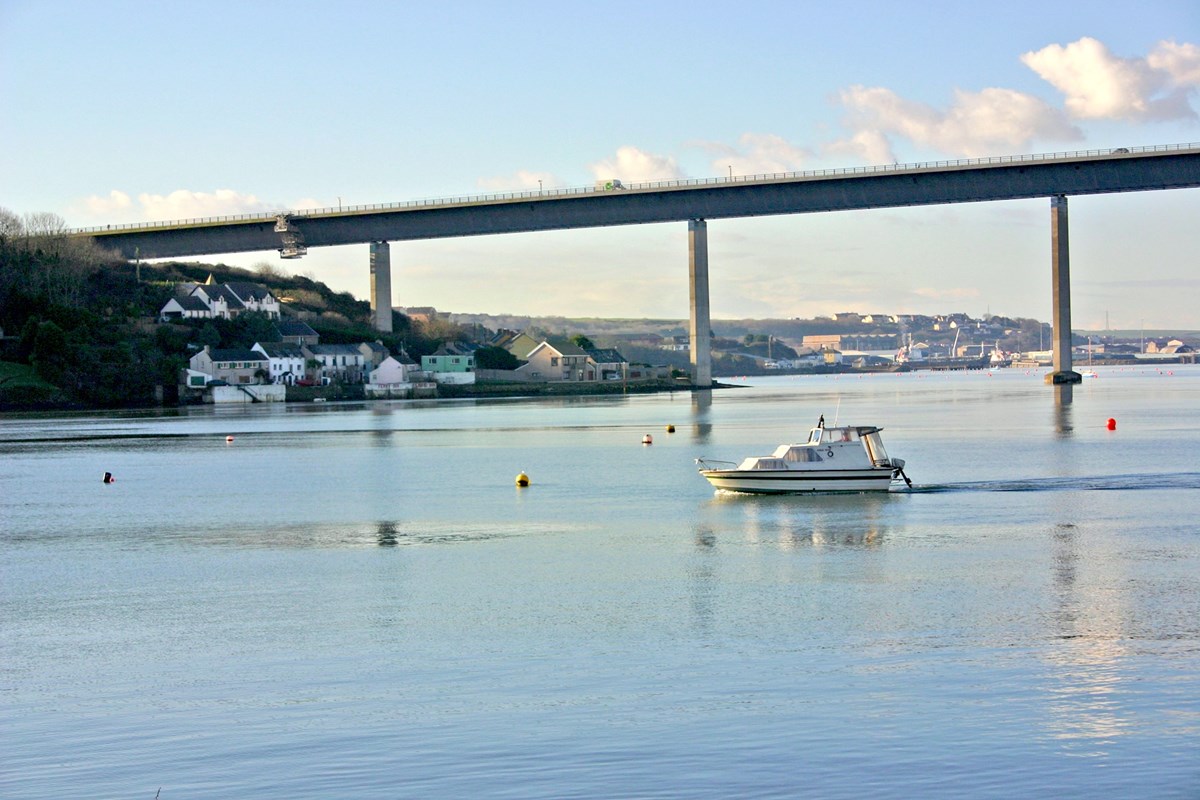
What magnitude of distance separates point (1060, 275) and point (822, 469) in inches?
4280

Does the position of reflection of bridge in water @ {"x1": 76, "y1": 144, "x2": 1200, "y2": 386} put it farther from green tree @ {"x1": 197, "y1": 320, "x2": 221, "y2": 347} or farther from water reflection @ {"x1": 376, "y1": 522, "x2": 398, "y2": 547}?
water reflection @ {"x1": 376, "y1": 522, "x2": 398, "y2": 547}

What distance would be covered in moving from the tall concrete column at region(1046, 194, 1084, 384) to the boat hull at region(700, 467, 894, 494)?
323 ft

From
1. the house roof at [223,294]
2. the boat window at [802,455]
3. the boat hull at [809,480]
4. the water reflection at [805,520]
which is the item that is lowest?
the water reflection at [805,520]

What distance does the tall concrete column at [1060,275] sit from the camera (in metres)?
141

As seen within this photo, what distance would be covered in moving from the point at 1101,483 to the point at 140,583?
33.8 m

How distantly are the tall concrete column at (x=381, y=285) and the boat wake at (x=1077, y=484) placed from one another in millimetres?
120035

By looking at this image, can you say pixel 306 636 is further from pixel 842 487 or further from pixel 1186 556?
pixel 842 487

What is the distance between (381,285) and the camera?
554 ft

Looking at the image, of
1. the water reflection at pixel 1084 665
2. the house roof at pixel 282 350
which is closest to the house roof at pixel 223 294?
the house roof at pixel 282 350

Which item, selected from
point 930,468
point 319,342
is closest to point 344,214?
point 319,342

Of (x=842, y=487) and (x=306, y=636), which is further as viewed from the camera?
(x=842, y=487)

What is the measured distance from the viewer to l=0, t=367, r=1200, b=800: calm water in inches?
640

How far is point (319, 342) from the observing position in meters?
181

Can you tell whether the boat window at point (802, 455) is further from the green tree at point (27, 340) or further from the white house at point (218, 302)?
the white house at point (218, 302)
